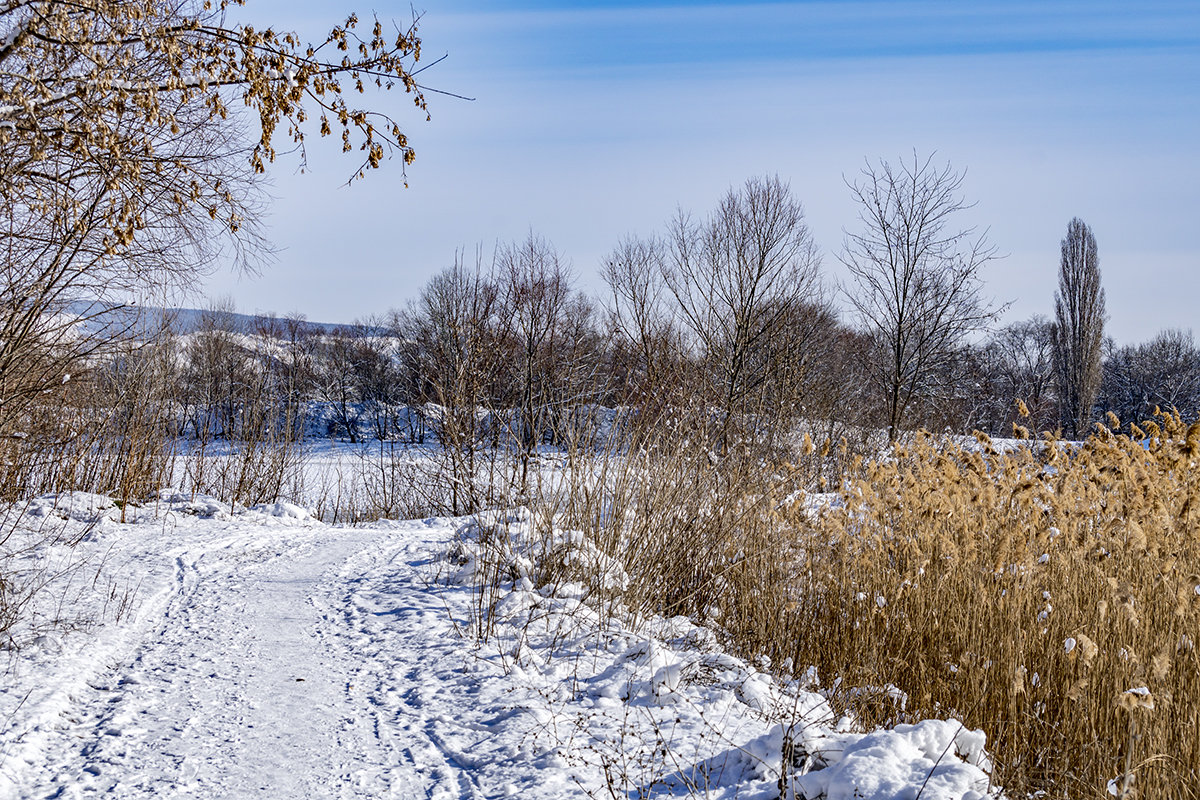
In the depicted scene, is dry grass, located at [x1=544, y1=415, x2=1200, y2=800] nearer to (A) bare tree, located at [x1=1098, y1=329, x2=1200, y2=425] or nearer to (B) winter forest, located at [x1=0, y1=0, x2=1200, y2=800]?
(B) winter forest, located at [x1=0, y1=0, x2=1200, y2=800]

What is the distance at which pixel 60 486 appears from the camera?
9320 millimetres

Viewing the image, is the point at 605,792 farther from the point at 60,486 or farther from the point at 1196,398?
the point at 1196,398

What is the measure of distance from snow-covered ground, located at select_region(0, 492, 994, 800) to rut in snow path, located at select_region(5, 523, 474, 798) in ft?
0.04

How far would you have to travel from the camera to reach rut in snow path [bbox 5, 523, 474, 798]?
124 inches

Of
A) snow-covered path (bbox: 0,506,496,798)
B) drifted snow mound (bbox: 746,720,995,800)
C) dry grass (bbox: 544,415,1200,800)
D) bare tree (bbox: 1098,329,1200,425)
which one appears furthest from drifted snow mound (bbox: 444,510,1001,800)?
bare tree (bbox: 1098,329,1200,425)

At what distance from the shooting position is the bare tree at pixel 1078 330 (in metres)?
30.6

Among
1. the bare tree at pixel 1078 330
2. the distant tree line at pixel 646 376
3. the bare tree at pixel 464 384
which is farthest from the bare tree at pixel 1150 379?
the bare tree at pixel 464 384

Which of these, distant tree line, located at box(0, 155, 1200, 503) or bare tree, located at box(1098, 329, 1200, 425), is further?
bare tree, located at box(1098, 329, 1200, 425)

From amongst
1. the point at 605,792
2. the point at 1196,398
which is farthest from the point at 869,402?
the point at 1196,398

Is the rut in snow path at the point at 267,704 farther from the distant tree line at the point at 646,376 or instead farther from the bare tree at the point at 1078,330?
the bare tree at the point at 1078,330

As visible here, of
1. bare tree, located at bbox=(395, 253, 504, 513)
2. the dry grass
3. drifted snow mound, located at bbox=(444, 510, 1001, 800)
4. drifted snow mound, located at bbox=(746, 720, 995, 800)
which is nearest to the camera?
drifted snow mound, located at bbox=(746, 720, 995, 800)

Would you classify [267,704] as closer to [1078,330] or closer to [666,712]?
[666,712]

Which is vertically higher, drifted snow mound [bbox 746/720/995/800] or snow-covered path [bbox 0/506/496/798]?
drifted snow mound [bbox 746/720/995/800]

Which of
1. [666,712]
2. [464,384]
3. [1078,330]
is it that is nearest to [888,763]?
[666,712]
